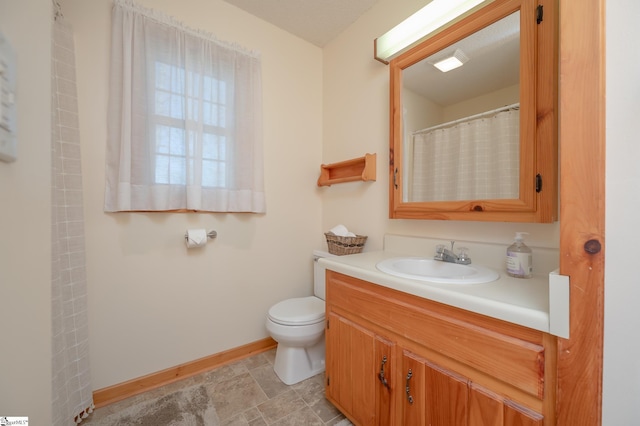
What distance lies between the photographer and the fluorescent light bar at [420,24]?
124 centimetres

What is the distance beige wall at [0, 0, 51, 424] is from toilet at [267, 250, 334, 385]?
99 centimetres

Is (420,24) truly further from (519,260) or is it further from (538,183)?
(519,260)

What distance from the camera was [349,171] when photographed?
6.45 ft

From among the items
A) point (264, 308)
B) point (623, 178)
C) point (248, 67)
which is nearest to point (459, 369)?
point (623, 178)

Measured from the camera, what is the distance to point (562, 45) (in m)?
0.60

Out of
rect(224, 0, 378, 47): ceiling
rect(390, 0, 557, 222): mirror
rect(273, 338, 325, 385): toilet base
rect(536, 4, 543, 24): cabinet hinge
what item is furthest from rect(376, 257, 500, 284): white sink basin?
rect(224, 0, 378, 47): ceiling

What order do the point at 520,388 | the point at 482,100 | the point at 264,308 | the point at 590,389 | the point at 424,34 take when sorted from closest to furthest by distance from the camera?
the point at 590,389
the point at 520,388
the point at 482,100
the point at 424,34
the point at 264,308

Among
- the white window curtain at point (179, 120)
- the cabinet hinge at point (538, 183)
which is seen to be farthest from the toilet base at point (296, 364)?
the cabinet hinge at point (538, 183)

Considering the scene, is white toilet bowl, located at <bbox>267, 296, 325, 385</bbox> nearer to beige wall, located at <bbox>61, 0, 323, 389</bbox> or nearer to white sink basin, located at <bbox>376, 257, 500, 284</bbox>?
beige wall, located at <bbox>61, 0, 323, 389</bbox>

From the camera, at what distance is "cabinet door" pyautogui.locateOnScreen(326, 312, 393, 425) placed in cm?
105

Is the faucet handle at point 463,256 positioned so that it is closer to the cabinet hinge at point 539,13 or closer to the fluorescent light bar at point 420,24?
the cabinet hinge at point 539,13

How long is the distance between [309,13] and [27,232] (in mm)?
2058

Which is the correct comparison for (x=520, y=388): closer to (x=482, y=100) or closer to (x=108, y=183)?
(x=482, y=100)

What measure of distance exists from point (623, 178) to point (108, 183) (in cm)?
208
